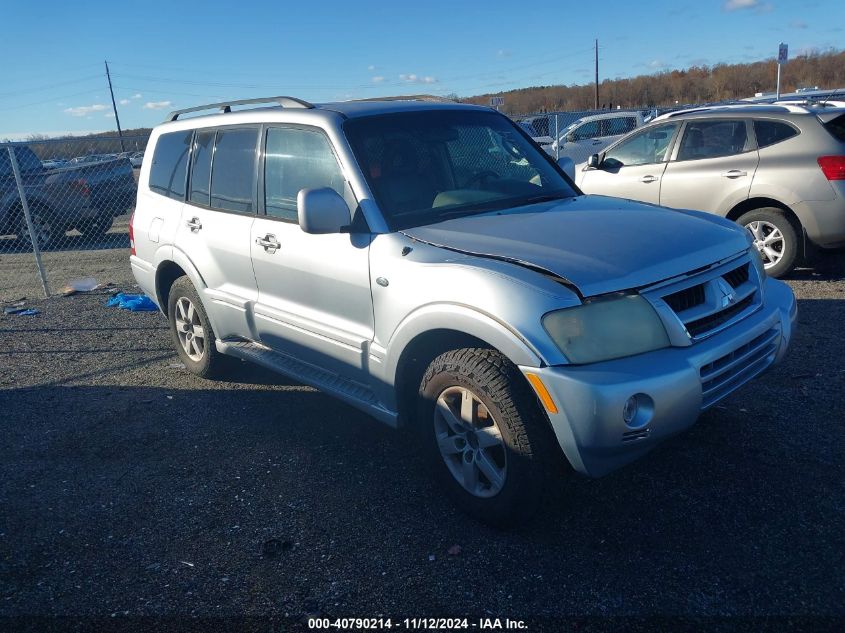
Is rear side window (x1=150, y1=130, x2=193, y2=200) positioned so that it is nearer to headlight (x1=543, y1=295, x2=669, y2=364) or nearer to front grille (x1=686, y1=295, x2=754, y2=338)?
headlight (x1=543, y1=295, x2=669, y2=364)

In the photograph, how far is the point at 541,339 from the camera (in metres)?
2.86

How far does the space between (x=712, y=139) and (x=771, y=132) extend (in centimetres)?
63

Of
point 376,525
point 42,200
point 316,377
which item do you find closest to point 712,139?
point 316,377

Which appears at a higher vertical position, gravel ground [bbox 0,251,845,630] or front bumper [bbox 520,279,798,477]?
front bumper [bbox 520,279,798,477]

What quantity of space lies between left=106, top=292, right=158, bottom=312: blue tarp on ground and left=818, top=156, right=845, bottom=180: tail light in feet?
23.0

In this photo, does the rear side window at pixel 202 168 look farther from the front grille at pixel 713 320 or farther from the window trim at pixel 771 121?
the window trim at pixel 771 121

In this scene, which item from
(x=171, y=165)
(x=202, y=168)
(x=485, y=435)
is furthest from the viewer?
(x=171, y=165)

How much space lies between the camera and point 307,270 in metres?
4.04

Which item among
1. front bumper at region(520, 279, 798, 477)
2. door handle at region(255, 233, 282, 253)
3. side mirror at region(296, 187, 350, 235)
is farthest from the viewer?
door handle at region(255, 233, 282, 253)

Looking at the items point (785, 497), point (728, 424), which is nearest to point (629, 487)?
point (785, 497)

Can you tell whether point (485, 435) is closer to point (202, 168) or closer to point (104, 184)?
point (202, 168)

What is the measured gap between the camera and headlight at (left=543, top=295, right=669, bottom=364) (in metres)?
2.88

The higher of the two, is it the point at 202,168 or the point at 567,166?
the point at 202,168

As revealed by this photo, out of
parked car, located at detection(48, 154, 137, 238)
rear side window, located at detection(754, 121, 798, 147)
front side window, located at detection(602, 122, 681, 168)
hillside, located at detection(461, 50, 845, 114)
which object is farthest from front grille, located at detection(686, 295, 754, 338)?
hillside, located at detection(461, 50, 845, 114)
